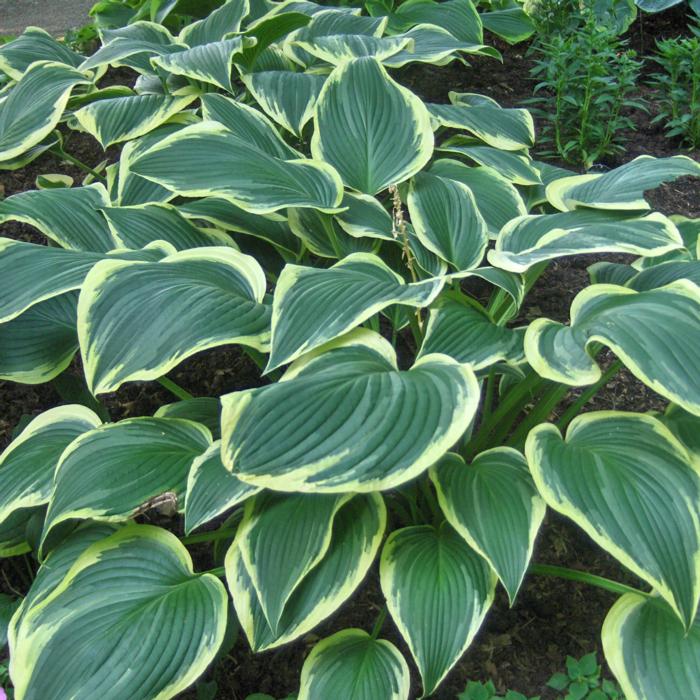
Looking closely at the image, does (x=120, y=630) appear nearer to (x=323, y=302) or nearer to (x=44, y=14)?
(x=323, y=302)

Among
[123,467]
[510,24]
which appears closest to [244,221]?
[123,467]

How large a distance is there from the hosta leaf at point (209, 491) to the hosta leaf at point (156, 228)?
26.7 inches

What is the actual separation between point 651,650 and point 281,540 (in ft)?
1.94

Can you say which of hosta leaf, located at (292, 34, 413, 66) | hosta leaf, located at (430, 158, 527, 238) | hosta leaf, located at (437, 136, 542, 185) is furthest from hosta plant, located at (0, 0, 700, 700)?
hosta leaf, located at (292, 34, 413, 66)

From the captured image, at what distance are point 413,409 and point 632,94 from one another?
2.45 meters

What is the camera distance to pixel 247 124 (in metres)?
2.05

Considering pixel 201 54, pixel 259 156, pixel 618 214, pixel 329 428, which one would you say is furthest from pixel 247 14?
pixel 329 428

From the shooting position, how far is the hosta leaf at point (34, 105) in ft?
7.22

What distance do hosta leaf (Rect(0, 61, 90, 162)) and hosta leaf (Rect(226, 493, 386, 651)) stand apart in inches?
57.2

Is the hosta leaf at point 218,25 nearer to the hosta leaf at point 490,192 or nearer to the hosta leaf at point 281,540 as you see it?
the hosta leaf at point 490,192

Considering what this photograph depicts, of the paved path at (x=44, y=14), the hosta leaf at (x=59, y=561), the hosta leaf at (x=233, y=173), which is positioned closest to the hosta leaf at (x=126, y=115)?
the hosta leaf at (x=233, y=173)

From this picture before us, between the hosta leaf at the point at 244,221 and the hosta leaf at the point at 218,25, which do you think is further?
the hosta leaf at the point at 218,25

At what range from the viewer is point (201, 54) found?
227 centimetres

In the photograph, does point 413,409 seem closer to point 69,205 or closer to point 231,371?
point 231,371
